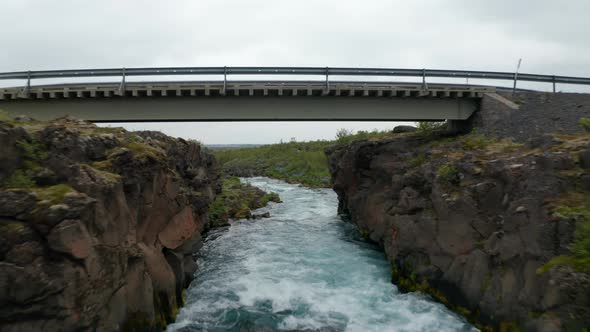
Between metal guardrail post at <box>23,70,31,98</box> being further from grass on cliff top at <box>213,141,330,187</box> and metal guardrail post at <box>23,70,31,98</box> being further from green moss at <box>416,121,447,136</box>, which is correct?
grass on cliff top at <box>213,141,330,187</box>

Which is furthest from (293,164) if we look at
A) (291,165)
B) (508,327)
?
(508,327)

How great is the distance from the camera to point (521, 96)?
2389cm

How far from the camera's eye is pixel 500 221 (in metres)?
13.7

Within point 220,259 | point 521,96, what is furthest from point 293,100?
point 521,96

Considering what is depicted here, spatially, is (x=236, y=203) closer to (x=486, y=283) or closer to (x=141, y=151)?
(x=141, y=151)

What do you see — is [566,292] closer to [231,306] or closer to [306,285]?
[306,285]

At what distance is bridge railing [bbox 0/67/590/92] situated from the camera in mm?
22250

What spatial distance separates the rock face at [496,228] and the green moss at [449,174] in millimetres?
43

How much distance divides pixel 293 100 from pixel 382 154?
7.54 metres

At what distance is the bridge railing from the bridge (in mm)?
54

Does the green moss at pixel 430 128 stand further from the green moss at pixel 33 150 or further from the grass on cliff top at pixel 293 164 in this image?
the grass on cliff top at pixel 293 164

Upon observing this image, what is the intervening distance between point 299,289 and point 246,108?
12335 millimetres

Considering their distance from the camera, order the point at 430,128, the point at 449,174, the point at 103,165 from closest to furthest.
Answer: the point at 103,165 → the point at 449,174 → the point at 430,128

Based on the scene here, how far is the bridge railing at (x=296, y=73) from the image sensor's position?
22250 millimetres
